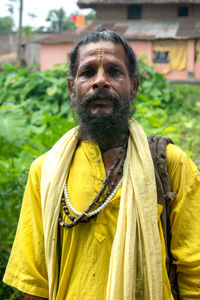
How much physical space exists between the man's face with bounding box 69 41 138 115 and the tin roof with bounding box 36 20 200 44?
16732 mm

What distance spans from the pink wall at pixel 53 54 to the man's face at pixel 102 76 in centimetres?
Result: 1777

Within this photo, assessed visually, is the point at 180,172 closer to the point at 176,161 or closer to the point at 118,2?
the point at 176,161

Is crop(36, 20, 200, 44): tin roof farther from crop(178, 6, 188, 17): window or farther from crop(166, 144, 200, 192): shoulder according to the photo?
crop(166, 144, 200, 192): shoulder

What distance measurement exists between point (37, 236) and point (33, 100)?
959cm

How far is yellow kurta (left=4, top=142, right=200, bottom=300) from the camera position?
64.3 inches

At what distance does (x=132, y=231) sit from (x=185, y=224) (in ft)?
0.98

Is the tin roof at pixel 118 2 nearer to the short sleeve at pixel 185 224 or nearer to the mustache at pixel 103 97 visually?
the mustache at pixel 103 97

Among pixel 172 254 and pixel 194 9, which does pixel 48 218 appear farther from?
pixel 194 9

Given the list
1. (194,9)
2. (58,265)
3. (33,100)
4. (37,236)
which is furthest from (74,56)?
(194,9)

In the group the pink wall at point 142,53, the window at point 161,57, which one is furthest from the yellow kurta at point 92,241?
the window at point 161,57

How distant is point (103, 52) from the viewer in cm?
182

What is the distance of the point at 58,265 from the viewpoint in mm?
1794

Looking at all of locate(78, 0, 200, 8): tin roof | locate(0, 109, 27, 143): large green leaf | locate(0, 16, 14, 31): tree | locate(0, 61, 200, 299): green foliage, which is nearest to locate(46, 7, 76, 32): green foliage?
locate(0, 16, 14, 31): tree

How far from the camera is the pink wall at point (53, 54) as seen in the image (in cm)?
1900
